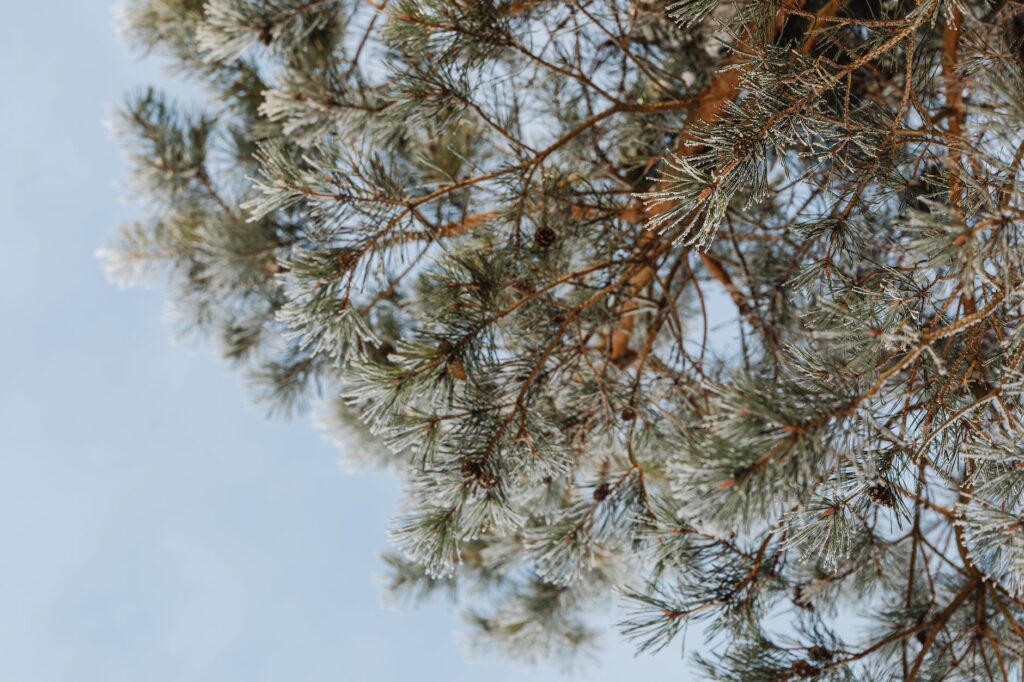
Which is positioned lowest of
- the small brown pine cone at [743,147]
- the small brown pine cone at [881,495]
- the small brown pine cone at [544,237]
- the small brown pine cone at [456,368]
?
the small brown pine cone at [881,495]

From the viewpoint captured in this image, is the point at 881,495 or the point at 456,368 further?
the point at 456,368

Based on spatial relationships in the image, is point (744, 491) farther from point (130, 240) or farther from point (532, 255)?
point (130, 240)

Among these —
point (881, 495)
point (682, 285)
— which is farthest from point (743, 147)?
point (682, 285)

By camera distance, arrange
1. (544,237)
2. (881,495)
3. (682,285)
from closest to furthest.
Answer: (881,495) → (544,237) → (682,285)

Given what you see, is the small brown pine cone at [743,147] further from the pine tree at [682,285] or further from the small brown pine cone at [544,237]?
the small brown pine cone at [544,237]

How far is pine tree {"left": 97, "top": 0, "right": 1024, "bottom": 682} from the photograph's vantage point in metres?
0.83

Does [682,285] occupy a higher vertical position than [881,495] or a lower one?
higher

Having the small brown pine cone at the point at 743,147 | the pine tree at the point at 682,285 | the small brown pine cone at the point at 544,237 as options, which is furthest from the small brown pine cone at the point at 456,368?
the small brown pine cone at the point at 743,147

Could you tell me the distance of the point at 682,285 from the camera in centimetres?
144

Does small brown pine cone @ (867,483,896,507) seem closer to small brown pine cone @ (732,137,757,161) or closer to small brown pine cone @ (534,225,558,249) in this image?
small brown pine cone @ (732,137,757,161)

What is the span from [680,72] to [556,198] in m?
0.58

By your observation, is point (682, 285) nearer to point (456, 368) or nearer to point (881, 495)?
Answer: point (456, 368)

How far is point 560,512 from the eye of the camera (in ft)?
4.42

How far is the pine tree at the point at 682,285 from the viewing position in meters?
0.83
